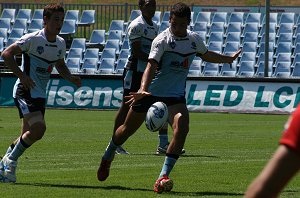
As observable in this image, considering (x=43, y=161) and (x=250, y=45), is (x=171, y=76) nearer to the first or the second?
(x=43, y=161)

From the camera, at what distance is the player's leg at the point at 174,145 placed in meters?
9.93

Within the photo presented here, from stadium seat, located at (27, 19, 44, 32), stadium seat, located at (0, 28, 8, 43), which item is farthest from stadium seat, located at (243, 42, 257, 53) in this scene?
stadium seat, located at (0, 28, 8, 43)

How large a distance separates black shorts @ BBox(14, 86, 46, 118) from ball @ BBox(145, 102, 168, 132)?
5.48ft

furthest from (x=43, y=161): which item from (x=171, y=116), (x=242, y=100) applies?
(x=242, y=100)

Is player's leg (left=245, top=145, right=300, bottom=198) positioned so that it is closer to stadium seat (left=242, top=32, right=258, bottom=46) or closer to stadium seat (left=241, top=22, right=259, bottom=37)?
stadium seat (left=242, top=32, right=258, bottom=46)

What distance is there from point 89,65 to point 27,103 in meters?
22.9

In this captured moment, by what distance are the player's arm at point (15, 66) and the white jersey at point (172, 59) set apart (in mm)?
1435

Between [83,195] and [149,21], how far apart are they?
530cm

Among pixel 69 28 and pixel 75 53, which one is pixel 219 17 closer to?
pixel 75 53

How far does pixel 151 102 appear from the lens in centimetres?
1113

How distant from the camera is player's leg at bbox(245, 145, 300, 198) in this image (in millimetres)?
3740

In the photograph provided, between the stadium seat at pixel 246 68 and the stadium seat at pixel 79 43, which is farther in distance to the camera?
the stadium seat at pixel 79 43

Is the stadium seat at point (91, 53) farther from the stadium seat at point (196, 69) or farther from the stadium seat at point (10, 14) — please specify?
the stadium seat at point (10, 14)

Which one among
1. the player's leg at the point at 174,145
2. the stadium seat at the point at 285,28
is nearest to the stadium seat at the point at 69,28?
the stadium seat at the point at 285,28
